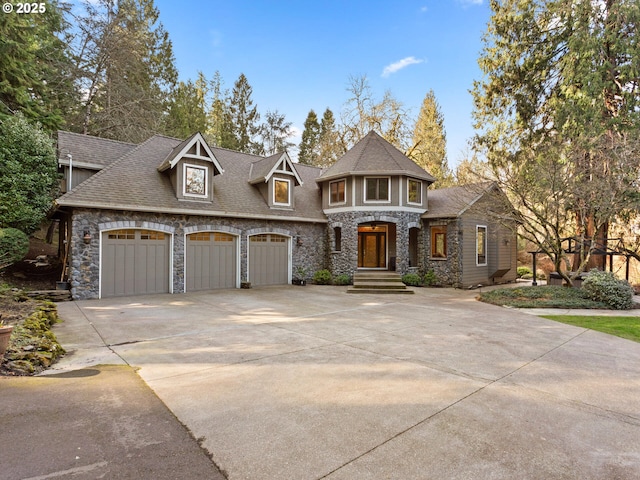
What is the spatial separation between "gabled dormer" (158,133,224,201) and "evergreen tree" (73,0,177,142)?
372 inches

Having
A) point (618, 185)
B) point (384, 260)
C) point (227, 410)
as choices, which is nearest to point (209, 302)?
point (227, 410)

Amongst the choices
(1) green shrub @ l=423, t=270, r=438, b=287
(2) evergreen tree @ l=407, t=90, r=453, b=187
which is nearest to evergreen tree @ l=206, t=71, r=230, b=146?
(2) evergreen tree @ l=407, t=90, r=453, b=187

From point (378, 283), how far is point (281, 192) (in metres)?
6.18

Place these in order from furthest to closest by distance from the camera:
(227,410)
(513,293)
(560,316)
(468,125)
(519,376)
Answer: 1. (468,125)
2. (513,293)
3. (560,316)
4. (519,376)
5. (227,410)

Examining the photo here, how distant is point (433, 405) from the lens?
3588 mm

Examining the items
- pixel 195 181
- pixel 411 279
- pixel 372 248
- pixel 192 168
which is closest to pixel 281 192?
pixel 195 181

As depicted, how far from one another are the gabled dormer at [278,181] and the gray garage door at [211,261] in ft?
9.17

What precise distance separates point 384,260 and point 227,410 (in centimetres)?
1429

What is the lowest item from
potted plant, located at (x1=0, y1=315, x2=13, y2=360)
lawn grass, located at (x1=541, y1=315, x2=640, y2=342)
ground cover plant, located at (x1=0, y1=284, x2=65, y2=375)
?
lawn grass, located at (x1=541, y1=315, x2=640, y2=342)

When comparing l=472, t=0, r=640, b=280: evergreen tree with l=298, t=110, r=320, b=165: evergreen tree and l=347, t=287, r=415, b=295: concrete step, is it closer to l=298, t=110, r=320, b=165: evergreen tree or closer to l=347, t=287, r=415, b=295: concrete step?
l=347, t=287, r=415, b=295: concrete step

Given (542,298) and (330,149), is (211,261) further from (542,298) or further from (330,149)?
(330,149)

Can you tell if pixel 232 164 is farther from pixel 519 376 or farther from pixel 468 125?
pixel 519 376

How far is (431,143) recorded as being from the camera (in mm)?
29688

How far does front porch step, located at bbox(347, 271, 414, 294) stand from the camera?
533 inches
